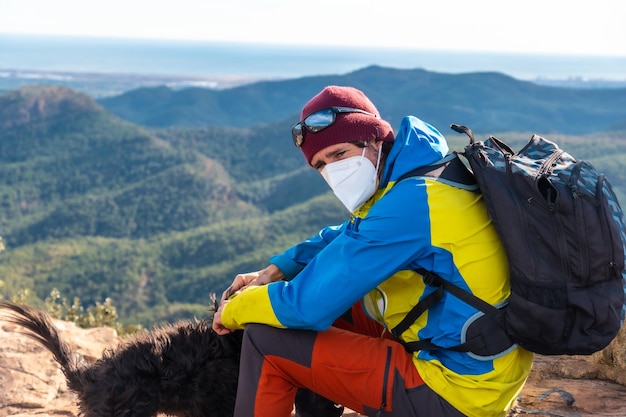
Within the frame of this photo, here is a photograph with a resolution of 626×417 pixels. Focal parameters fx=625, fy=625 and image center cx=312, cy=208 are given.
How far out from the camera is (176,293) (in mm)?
57281

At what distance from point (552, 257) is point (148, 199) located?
83027 mm

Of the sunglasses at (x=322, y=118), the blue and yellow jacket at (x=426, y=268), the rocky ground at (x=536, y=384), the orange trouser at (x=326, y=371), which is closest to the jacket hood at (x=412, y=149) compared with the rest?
the blue and yellow jacket at (x=426, y=268)

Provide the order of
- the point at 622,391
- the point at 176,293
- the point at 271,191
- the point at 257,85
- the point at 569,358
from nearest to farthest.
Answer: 1. the point at 622,391
2. the point at 569,358
3. the point at 176,293
4. the point at 271,191
5. the point at 257,85

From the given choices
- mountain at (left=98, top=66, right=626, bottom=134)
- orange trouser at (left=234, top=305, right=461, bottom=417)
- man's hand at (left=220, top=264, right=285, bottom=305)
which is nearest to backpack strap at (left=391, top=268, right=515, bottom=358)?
orange trouser at (left=234, top=305, right=461, bottom=417)

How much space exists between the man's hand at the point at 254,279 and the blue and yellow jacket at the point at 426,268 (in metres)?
0.44

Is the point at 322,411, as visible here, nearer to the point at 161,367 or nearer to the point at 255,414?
the point at 255,414

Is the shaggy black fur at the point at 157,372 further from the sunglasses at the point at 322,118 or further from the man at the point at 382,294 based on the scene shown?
the sunglasses at the point at 322,118

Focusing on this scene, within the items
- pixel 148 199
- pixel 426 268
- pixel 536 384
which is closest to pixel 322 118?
pixel 426 268

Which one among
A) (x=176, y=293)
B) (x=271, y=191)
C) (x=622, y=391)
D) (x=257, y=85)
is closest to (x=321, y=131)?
(x=622, y=391)

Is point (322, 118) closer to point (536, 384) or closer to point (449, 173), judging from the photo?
point (449, 173)

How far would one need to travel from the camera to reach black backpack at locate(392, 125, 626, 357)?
2.09 meters

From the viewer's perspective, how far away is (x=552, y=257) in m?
2.12

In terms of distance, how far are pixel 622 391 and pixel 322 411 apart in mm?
1816

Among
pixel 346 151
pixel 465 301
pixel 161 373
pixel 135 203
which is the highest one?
pixel 346 151
